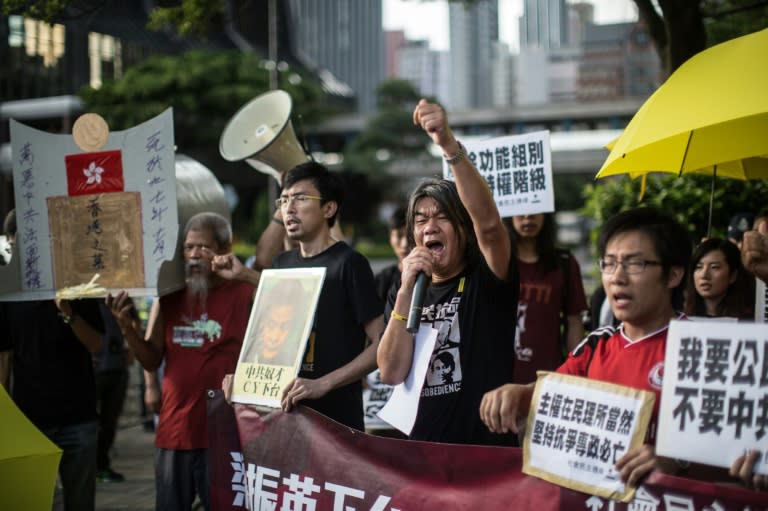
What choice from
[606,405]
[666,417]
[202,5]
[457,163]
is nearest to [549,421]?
[606,405]

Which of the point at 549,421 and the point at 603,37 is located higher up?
the point at 603,37

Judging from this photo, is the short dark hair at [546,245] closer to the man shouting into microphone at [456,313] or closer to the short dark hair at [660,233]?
the man shouting into microphone at [456,313]

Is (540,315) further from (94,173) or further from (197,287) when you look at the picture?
(94,173)

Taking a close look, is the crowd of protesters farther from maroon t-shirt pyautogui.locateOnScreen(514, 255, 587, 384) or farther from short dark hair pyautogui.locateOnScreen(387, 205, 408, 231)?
short dark hair pyautogui.locateOnScreen(387, 205, 408, 231)

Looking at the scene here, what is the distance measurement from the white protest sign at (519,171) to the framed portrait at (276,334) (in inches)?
66.2

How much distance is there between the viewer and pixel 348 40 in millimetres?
110688

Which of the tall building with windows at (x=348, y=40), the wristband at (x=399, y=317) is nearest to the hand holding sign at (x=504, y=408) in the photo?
the wristband at (x=399, y=317)

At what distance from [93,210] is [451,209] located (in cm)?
188

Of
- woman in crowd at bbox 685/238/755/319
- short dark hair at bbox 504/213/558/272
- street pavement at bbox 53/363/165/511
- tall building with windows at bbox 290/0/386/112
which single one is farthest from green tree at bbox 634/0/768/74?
tall building with windows at bbox 290/0/386/112

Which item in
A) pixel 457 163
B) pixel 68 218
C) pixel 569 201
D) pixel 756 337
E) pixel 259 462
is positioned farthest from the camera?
pixel 569 201

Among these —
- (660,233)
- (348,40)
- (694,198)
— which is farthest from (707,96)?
(348,40)

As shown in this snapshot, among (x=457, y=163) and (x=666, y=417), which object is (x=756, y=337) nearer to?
(x=666, y=417)

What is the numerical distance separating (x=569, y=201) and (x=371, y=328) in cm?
7109

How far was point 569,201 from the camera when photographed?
72688mm
